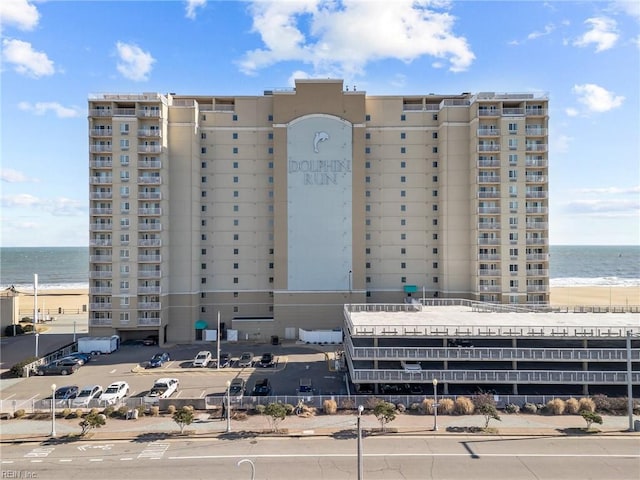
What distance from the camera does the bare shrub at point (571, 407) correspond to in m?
33.5

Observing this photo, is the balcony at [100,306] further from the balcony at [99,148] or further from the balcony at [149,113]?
the balcony at [149,113]

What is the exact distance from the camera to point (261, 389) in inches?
1476

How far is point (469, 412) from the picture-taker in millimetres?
33375

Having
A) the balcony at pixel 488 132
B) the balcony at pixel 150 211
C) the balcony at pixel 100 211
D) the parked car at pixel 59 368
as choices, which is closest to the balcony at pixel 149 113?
the balcony at pixel 150 211

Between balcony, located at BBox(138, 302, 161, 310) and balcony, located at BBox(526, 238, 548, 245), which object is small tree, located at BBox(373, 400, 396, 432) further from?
balcony, located at BBox(526, 238, 548, 245)

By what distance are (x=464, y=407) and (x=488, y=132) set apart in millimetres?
41870

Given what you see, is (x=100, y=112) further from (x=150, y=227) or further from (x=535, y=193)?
(x=535, y=193)

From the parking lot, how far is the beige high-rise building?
580 centimetres

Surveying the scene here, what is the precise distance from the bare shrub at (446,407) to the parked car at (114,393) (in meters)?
27.6

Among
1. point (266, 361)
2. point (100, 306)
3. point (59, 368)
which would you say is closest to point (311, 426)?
point (266, 361)

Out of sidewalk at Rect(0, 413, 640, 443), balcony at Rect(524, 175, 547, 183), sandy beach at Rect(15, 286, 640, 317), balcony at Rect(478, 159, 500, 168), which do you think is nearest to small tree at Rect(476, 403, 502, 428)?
sidewalk at Rect(0, 413, 640, 443)

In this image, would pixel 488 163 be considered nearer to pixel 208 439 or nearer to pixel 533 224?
pixel 533 224

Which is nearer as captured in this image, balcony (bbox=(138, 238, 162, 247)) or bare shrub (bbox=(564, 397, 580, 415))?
bare shrub (bbox=(564, 397, 580, 415))

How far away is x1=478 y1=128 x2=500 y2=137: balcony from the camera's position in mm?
60375
